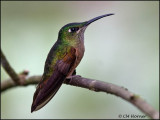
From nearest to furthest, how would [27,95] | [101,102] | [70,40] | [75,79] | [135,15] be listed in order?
[75,79] → [70,40] → [101,102] → [27,95] → [135,15]

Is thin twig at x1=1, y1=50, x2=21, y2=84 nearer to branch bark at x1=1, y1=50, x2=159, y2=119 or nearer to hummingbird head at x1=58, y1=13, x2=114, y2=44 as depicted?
hummingbird head at x1=58, y1=13, x2=114, y2=44

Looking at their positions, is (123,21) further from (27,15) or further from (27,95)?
(27,95)

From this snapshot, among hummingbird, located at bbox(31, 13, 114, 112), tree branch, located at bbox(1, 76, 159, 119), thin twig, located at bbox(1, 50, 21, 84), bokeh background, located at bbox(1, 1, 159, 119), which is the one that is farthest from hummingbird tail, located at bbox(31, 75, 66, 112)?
bokeh background, located at bbox(1, 1, 159, 119)

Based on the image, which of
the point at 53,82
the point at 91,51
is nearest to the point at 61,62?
the point at 53,82

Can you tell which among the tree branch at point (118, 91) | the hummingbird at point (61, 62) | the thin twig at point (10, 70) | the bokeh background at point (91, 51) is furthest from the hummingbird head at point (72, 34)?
the bokeh background at point (91, 51)

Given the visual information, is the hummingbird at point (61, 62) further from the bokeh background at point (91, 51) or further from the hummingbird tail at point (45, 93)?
the bokeh background at point (91, 51)

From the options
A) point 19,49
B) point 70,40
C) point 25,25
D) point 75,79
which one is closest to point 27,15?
point 25,25

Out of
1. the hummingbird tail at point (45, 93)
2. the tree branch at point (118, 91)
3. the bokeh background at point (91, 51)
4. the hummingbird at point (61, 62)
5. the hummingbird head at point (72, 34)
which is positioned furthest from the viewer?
the bokeh background at point (91, 51)
